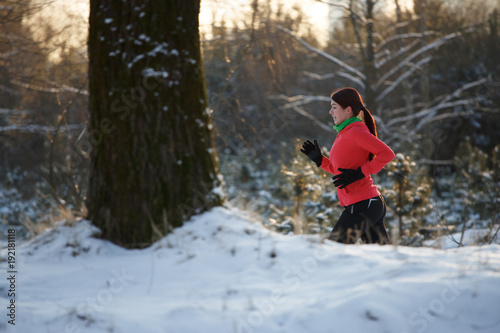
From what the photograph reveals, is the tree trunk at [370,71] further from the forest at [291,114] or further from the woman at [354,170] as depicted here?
the woman at [354,170]

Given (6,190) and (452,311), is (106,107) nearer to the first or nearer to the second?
(452,311)

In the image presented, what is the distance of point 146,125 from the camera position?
3.71m

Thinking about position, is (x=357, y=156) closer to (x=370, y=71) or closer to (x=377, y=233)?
A: (x=377, y=233)

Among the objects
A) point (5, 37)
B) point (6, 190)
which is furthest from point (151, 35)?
point (6, 190)

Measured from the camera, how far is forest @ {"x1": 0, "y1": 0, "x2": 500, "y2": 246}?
7.61 metres

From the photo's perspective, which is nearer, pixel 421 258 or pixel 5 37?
pixel 421 258

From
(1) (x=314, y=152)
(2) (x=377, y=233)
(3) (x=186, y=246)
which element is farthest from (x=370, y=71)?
(3) (x=186, y=246)

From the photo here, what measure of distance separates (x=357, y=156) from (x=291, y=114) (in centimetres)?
1475

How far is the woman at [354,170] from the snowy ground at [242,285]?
0.60 m

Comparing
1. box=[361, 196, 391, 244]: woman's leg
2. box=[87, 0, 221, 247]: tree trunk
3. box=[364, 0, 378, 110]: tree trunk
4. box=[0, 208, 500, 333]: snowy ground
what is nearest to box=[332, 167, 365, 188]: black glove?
box=[361, 196, 391, 244]: woman's leg

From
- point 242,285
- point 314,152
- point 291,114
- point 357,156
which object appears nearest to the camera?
point 242,285

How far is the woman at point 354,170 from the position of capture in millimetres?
3697

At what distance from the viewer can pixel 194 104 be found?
3.88 m

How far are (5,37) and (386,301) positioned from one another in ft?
24.0
